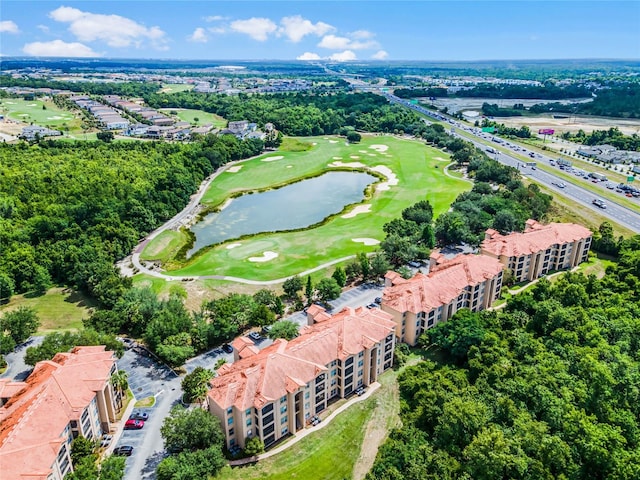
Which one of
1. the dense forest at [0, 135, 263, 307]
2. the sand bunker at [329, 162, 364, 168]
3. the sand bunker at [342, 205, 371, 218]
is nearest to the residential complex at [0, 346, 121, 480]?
the dense forest at [0, 135, 263, 307]

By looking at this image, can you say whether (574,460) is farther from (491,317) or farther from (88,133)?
(88,133)

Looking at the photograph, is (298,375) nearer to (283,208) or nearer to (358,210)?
(358,210)

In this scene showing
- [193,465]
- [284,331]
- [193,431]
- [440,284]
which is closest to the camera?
[193,465]

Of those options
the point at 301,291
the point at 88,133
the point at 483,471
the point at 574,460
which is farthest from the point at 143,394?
the point at 88,133

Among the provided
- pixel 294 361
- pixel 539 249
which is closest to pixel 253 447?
pixel 294 361

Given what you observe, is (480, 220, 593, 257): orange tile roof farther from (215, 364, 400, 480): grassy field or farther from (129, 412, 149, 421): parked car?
(129, 412, 149, 421): parked car

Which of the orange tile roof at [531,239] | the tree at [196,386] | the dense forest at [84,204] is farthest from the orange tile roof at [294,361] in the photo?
the dense forest at [84,204]

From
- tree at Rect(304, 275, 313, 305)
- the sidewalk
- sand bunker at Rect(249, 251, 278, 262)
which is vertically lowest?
the sidewalk
